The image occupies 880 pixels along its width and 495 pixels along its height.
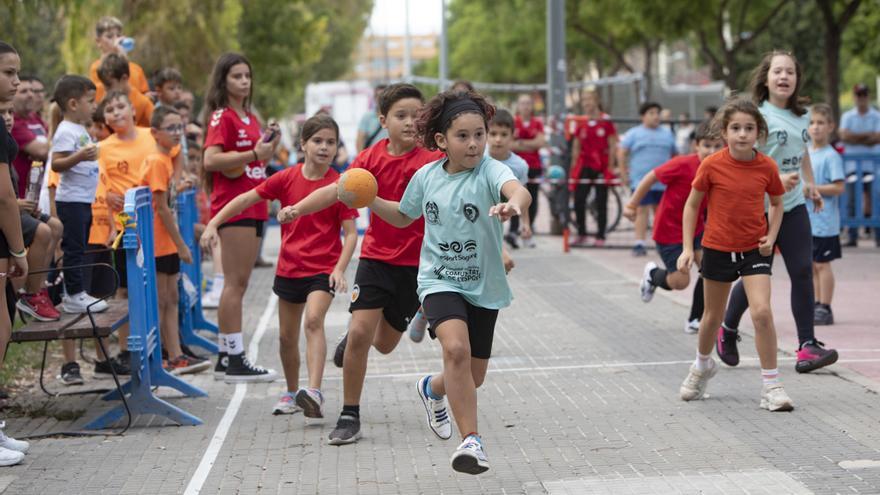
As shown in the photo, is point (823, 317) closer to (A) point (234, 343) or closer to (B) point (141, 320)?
(A) point (234, 343)

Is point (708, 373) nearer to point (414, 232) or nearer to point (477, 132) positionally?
point (414, 232)

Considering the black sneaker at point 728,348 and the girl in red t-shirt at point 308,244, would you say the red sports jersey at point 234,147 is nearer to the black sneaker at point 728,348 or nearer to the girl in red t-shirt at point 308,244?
the girl in red t-shirt at point 308,244

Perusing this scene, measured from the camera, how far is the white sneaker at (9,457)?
21.6ft

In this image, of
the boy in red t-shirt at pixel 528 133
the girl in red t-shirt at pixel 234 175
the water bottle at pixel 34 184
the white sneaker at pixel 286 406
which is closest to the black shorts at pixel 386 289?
the white sneaker at pixel 286 406

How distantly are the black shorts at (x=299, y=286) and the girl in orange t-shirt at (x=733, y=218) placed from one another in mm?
2097

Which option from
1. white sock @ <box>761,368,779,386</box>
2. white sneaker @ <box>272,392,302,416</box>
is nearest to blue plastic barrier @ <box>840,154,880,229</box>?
white sock @ <box>761,368,779,386</box>

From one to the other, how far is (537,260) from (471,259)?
10.7m

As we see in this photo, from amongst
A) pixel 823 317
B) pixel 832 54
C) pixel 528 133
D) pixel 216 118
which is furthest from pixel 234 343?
pixel 832 54

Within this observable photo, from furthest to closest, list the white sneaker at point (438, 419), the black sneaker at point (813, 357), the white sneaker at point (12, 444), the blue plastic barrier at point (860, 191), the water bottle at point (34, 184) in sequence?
the blue plastic barrier at point (860, 191), the black sneaker at point (813, 357), the water bottle at point (34, 184), the white sneaker at point (12, 444), the white sneaker at point (438, 419)

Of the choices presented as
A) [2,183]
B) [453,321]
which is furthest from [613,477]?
[2,183]

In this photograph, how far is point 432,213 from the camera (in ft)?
19.8

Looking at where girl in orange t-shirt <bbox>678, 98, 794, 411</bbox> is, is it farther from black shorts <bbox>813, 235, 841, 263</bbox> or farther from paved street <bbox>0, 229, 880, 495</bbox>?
black shorts <bbox>813, 235, 841, 263</bbox>

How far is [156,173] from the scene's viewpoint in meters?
8.84

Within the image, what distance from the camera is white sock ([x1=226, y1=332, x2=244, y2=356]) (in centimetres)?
872
